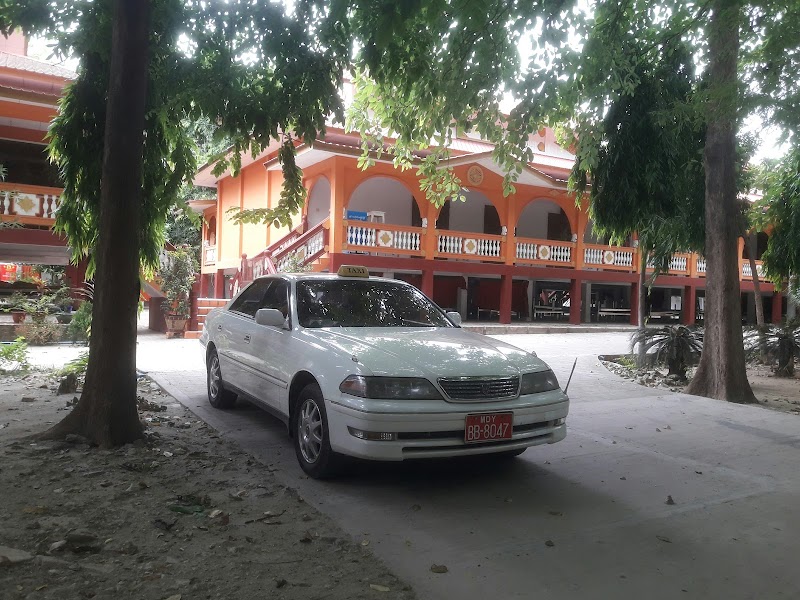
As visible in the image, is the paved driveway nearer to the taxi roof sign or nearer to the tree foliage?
the taxi roof sign

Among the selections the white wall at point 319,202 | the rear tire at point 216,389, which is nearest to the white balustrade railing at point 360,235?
the white wall at point 319,202

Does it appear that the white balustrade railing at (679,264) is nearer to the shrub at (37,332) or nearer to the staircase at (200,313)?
the staircase at (200,313)

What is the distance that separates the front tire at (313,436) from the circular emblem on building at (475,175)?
51.3ft

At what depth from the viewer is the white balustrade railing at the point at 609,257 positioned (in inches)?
890

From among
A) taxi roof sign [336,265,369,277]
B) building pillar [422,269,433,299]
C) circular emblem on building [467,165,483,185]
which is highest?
circular emblem on building [467,165,483,185]

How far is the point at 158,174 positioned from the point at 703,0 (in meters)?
6.41

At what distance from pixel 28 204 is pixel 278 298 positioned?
37.7 feet

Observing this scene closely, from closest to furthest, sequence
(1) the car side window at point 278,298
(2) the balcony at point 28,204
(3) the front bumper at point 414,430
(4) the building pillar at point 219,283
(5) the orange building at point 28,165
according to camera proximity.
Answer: (3) the front bumper at point 414,430 < (1) the car side window at point 278,298 < (5) the orange building at point 28,165 < (2) the balcony at point 28,204 < (4) the building pillar at point 219,283

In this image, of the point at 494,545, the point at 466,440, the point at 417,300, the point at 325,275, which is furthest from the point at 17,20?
the point at 494,545

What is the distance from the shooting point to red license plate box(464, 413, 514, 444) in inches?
165

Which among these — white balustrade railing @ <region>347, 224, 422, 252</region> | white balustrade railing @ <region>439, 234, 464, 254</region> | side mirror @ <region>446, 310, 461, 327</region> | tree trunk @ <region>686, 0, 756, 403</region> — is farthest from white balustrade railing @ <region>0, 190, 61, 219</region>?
tree trunk @ <region>686, 0, 756, 403</region>

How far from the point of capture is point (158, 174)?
6328mm

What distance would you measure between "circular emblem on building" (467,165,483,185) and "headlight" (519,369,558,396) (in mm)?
15371

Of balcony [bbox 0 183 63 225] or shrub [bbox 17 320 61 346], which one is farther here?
balcony [bbox 0 183 63 225]
